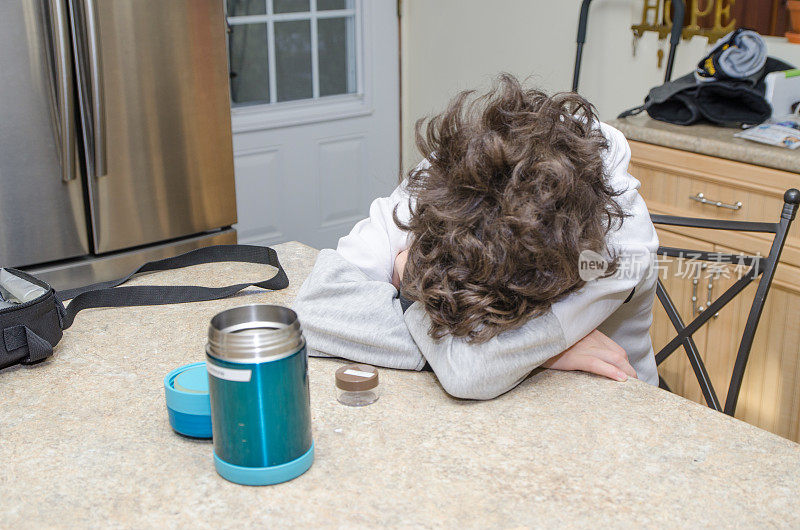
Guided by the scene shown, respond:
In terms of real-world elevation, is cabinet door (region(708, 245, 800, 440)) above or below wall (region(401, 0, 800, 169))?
below

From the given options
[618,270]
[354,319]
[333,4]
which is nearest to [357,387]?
[354,319]

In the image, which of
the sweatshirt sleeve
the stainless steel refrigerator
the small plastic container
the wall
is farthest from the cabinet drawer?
the small plastic container

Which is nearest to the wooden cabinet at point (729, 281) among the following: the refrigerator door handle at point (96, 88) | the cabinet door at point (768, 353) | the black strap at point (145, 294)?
the cabinet door at point (768, 353)

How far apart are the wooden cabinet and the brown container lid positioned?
1.35m

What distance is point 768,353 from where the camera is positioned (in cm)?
208

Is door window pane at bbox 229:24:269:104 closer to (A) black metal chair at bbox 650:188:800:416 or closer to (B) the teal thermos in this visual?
(A) black metal chair at bbox 650:188:800:416

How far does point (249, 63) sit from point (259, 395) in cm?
281

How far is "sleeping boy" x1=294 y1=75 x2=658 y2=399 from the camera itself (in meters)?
0.91

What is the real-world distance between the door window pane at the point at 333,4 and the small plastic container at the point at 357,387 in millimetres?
2796

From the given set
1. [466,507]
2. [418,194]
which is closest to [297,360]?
[466,507]

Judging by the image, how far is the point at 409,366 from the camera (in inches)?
41.3

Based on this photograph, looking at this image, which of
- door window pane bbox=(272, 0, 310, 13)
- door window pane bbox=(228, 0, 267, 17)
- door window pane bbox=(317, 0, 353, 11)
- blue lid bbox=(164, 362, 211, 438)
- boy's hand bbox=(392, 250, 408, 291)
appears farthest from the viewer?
door window pane bbox=(317, 0, 353, 11)

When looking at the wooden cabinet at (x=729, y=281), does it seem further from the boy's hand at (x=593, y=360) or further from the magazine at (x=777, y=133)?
the boy's hand at (x=593, y=360)

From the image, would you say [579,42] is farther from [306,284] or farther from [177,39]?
[306,284]
